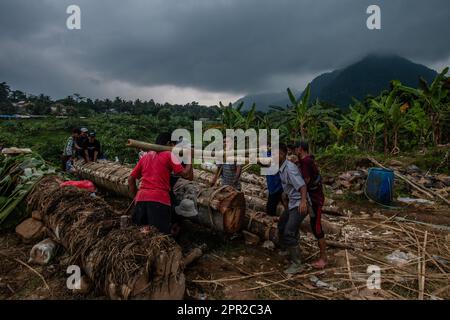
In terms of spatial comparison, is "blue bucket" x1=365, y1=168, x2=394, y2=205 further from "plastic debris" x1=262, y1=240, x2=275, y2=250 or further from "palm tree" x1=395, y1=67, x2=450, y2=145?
"palm tree" x1=395, y1=67, x2=450, y2=145

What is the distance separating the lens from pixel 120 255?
2.58m

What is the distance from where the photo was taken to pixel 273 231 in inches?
157

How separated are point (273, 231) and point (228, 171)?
144cm

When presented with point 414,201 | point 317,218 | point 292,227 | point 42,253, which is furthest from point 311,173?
point 414,201

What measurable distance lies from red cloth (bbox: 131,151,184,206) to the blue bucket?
5105 millimetres

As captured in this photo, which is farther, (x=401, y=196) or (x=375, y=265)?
(x=401, y=196)

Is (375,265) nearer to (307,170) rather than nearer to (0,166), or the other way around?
(307,170)

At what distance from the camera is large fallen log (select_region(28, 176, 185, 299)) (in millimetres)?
2453

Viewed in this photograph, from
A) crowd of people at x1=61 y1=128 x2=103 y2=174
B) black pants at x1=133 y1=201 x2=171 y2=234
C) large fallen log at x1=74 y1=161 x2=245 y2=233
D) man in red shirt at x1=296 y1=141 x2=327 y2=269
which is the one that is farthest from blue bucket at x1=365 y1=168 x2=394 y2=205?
crowd of people at x1=61 y1=128 x2=103 y2=174

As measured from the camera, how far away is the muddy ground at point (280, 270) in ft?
9.58

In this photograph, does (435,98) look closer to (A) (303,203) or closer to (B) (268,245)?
(B) (268,245)

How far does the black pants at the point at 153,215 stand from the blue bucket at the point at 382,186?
523cm
